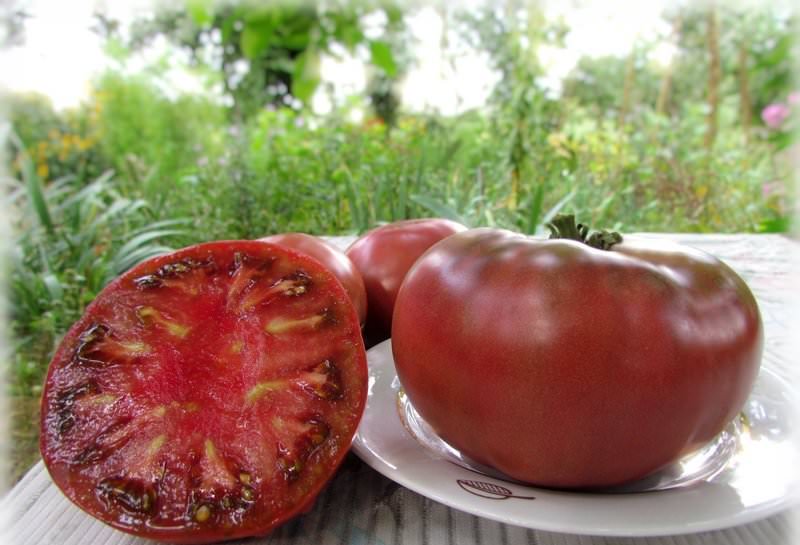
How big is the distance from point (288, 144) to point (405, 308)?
2.09 m

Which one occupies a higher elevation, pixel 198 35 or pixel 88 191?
pixel 198 35

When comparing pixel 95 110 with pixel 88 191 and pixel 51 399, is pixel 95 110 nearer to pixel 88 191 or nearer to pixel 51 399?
pixel 88 191

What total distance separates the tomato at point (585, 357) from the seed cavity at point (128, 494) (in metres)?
0.22

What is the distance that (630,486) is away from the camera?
484mm

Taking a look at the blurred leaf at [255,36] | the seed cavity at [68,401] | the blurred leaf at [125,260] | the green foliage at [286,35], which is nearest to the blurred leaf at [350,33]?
the green foliage at [286,35]

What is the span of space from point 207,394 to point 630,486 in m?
0.34

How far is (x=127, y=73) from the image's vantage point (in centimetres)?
354

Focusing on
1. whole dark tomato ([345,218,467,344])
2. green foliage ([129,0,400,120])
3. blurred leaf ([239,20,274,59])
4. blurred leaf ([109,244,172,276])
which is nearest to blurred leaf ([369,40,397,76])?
green foliage ([129,0,400,120])

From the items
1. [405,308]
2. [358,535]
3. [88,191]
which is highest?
[405,308]

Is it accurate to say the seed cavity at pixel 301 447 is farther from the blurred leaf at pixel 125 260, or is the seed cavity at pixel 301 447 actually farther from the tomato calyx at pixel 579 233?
the blurred leaf at pixel 125 260

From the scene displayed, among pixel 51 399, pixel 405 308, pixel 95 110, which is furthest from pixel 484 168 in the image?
pixel 95 110

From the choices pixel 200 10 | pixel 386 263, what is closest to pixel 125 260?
pixel 386 263

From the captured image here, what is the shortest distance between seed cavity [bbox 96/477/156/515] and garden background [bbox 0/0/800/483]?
37.3 inches

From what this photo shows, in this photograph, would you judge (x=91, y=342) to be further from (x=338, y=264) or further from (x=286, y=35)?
(x=286, y=35)
